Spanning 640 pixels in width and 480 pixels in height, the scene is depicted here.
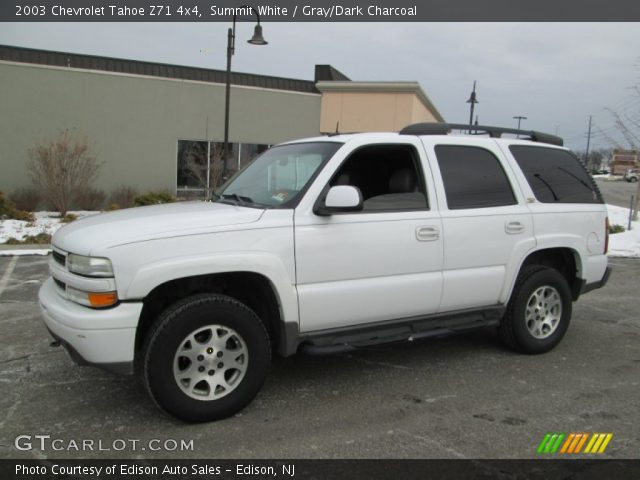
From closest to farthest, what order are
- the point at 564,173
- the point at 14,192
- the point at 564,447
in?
the point at 564,447, the point at 564,173, the point at 14,192

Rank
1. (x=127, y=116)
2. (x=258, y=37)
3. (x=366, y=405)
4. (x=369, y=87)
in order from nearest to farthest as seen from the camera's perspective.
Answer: (x=366, y=405) → (x=258, y=37) → (x=127, y=116) → (x=369, y=87)

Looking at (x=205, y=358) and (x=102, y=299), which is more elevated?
(x=102, y=299)

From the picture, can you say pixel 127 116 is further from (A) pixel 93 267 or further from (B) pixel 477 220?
(A) pixel 93 267

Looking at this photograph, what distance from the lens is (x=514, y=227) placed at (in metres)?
4.64

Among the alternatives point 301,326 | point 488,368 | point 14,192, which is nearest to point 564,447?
point 488,368

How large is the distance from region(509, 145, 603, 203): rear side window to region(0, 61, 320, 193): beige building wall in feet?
50.5

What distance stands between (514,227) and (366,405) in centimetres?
202

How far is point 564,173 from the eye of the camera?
524 cm

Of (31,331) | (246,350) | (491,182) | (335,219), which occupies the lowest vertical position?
(31,331)

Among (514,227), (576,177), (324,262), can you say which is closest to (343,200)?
(324,262)

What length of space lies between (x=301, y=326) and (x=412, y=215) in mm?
1221
